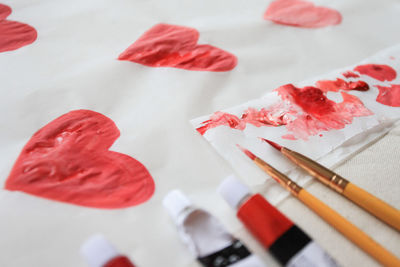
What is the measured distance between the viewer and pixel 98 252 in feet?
0.69

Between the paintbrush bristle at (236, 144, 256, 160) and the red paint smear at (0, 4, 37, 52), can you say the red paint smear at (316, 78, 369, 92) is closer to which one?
the paintbrush bristle at (236, 144, 256, 160)

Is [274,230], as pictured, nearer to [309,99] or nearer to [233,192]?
[233,192]

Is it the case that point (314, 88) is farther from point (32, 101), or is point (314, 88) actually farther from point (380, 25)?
point (32, 101)

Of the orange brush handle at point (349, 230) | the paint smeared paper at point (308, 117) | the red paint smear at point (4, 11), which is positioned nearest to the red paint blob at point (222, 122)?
the paint smeared paper at point (308, 117)

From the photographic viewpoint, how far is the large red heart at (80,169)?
27cm

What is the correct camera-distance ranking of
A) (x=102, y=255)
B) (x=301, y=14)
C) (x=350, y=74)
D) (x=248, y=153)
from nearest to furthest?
(x=102, y=255) → (x=248, y=153) → (x=350, y=74) → (x=301, y=14)

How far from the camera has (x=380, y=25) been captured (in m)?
0.52

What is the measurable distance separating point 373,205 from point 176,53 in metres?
0.30

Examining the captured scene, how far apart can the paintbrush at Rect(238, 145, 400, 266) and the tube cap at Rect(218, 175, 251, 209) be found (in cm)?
5

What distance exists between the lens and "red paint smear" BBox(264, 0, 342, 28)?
52cm

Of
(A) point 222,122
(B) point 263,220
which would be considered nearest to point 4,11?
(A) point 222,122

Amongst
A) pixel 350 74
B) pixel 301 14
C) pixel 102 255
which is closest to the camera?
pixel 102 255

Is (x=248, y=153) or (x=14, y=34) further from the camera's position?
(x=14, y=34)

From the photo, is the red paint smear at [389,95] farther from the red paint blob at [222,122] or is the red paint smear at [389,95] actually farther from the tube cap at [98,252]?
the tube cap at [98,252]
